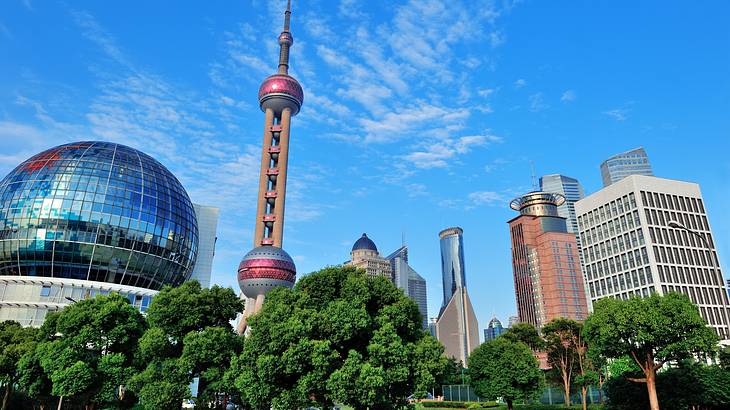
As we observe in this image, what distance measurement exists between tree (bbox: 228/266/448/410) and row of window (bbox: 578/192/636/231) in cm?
9159

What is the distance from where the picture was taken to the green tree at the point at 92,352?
3117 cm

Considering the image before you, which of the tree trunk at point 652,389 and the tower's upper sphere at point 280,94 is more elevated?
the tower's upper sphere at point 280,94

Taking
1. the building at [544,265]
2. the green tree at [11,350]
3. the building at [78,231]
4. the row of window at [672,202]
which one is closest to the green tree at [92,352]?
the green tree at [11,350]

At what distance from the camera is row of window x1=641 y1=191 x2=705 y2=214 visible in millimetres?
100188

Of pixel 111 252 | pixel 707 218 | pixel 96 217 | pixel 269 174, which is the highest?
pixel 269 174

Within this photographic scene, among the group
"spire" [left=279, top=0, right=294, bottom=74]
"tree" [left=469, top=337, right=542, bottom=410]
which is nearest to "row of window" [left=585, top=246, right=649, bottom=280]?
"tree" [left=469, top=337, right=542, bottom=410]

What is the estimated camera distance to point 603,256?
10738 cm

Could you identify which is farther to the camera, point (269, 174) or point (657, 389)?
point (269, 174)

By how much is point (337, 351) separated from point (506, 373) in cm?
2703

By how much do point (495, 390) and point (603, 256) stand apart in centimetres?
7447

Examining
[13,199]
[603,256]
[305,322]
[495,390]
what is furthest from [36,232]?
[603,256]

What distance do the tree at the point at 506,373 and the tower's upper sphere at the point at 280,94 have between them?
8238 cm

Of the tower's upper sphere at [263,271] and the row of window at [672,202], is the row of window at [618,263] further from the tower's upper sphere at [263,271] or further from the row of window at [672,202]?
the tower's upper sphere at [263,271]

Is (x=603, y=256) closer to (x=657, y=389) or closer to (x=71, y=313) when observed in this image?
(x=657, y=389)
